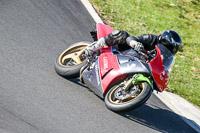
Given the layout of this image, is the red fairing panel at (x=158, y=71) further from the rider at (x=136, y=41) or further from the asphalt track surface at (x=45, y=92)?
the asphalt track surface at (x=45, y=92)

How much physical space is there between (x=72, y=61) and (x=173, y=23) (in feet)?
22.0

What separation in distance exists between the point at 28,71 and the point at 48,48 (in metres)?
1.47

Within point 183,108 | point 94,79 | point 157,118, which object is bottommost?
point 183,108

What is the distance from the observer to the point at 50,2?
9969mm

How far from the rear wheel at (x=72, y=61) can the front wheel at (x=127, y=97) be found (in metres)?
0.96

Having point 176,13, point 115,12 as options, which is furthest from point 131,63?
point 176,13

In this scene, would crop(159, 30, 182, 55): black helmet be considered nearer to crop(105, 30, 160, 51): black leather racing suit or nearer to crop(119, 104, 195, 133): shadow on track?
crop(105, 30, 160, 51): black leather racing suit

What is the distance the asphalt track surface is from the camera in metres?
4.57

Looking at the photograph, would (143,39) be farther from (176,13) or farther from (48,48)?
(176,13)

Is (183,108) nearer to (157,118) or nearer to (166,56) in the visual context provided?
(157,118)

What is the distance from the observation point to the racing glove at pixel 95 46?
620 cm

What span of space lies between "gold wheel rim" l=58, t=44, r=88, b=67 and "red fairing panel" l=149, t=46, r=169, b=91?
1.68m

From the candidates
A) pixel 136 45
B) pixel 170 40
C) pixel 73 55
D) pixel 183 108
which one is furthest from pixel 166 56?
pixel 183 108

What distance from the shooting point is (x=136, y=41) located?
5.76m
